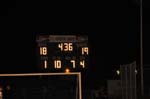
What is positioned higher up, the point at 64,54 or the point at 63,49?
the point at 63,49

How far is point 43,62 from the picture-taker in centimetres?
1898

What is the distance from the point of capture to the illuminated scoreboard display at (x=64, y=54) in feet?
61.9

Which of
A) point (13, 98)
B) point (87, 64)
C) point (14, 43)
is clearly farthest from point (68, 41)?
point (14, 43)

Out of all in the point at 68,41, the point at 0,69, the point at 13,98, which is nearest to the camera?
the point at 68,41

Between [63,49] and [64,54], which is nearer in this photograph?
[64,54]

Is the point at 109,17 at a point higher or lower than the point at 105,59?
higher

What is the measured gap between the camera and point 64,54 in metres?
18.9

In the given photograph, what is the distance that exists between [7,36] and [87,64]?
40135 mm

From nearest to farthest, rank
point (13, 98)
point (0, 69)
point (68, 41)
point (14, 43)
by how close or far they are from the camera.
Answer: point (68, 41) < point (13, 98) < point (0, 69) < point (14, 43)

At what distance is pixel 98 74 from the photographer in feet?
181

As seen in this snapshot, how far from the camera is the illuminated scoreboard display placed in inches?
742

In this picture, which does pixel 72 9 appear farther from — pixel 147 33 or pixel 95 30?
pixel 147 33

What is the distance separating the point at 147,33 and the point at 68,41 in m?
39.5

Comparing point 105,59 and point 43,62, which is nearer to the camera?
point 43,62
